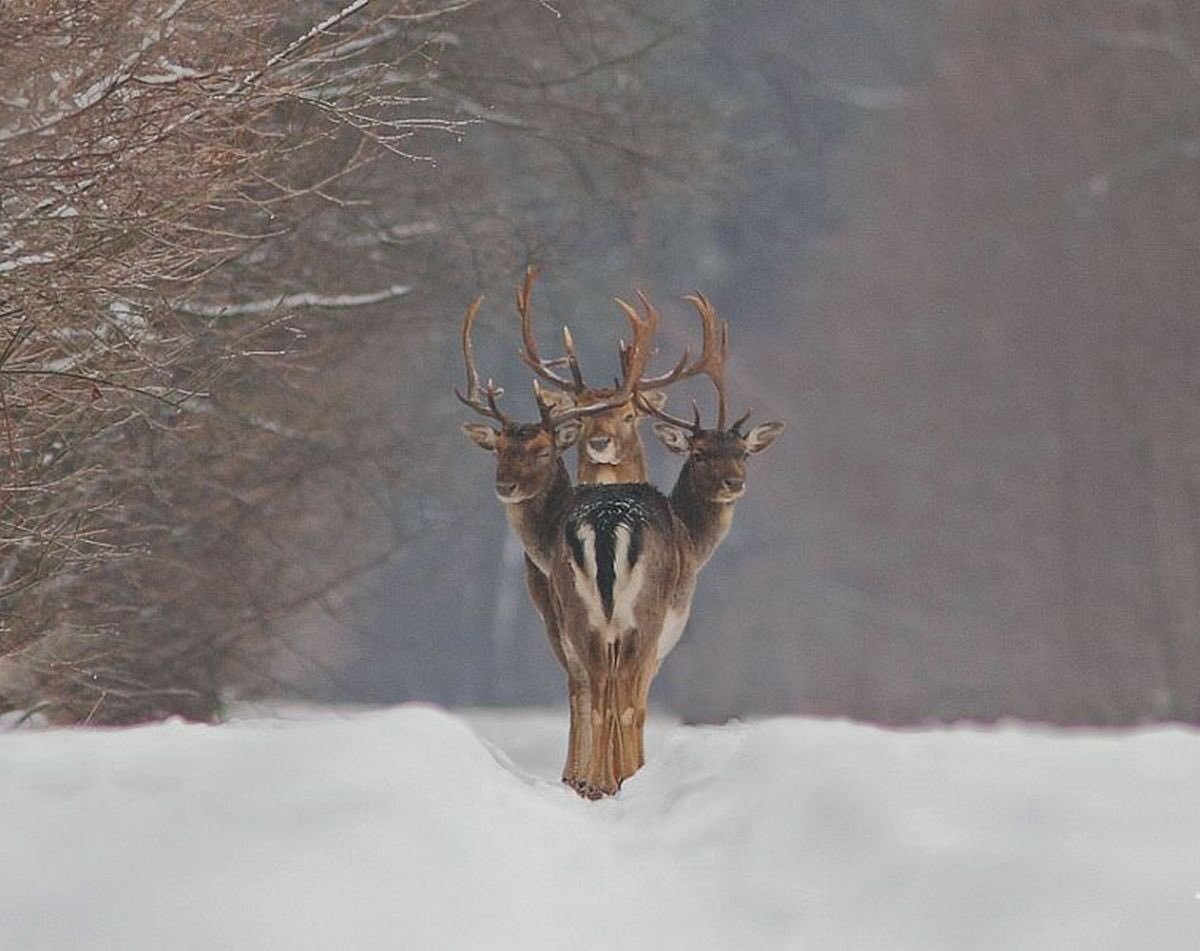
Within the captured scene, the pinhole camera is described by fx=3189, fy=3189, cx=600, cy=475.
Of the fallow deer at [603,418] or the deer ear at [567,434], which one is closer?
the deer ear at [567,434]

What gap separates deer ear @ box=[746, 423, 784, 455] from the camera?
1442cm

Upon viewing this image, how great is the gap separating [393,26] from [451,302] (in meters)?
3.12

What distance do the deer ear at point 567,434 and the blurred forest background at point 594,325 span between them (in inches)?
56.4

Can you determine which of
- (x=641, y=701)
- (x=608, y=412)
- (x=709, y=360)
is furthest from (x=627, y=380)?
(x=641, y=701)

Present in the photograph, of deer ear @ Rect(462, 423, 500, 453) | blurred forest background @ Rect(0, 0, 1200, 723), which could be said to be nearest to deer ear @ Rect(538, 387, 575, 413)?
deer ear @ Rect(462, 423, 500, 453)

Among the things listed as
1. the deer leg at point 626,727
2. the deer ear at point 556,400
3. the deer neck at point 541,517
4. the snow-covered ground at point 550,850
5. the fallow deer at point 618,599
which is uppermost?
the deer ear at point 556,400

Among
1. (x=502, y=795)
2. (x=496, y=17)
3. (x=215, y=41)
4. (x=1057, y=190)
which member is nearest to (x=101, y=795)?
(x=502, y=795)

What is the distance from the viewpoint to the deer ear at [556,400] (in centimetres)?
1459

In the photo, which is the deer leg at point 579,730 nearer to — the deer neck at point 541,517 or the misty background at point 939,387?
the deer neck at point 541,517

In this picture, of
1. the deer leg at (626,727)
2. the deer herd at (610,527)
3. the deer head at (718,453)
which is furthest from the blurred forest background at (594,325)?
the deer leg at (626,727)

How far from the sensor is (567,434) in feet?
47.5

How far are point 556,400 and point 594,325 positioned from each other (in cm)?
1036

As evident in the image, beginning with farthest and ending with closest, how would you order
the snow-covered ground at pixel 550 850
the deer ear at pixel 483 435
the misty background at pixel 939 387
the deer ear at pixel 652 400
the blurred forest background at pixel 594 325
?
the misty background at pixel 939 387, the deer ear at pixel 652 400, the deer ear at pixel 483 435, the blurred forest background at pixel 594 325, the snow-covered ground at pixel 550 850

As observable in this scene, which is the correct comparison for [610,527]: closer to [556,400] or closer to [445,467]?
[556,400]
